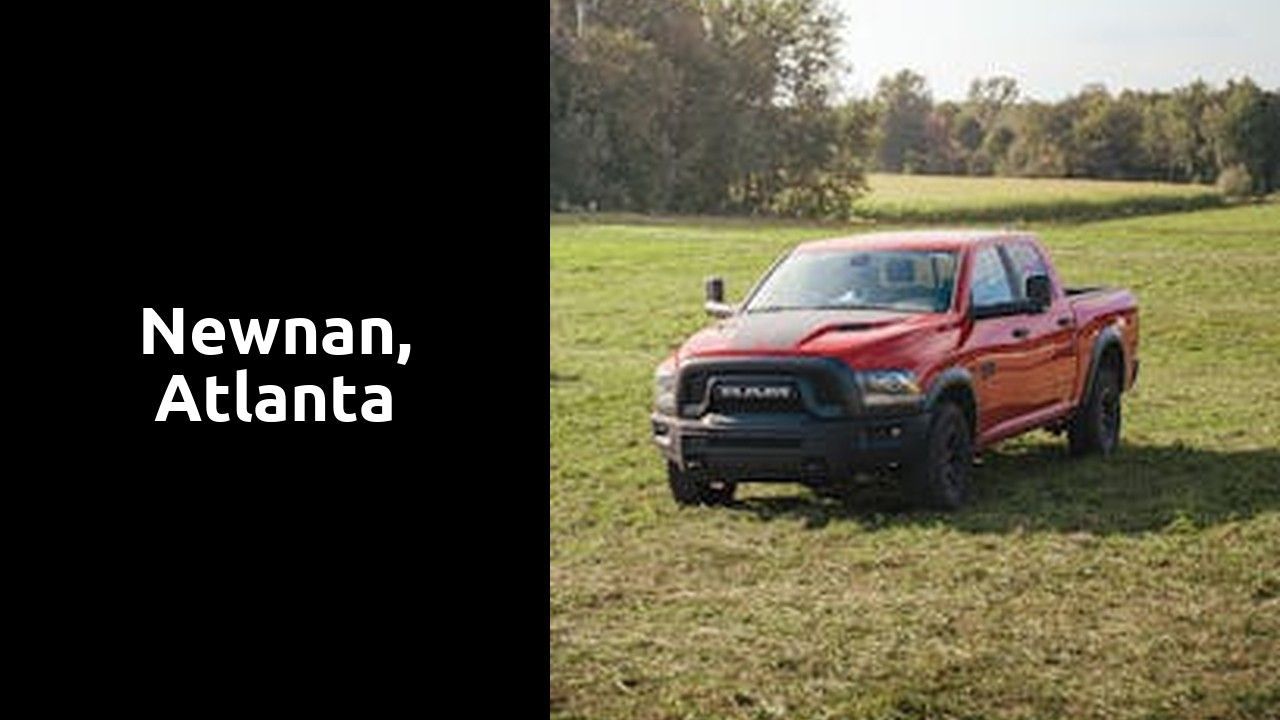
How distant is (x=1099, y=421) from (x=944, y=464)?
2818 millimetres

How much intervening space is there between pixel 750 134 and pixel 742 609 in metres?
58.1

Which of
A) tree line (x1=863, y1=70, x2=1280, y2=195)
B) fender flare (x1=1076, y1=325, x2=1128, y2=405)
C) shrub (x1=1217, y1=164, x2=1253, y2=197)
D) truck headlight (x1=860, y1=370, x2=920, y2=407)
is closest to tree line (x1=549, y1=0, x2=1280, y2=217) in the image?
tree line (x1=863, y1=70, x2=1280, y2=195)

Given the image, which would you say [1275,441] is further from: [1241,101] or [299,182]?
[1241,101]

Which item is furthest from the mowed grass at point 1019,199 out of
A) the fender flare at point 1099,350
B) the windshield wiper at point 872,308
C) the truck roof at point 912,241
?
the windshield wiper at point 872,308

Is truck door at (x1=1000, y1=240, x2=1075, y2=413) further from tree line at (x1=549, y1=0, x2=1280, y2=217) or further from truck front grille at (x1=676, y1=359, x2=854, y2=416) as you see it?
tree line at (x1=549, y1=0, x2=1280, y2=217)

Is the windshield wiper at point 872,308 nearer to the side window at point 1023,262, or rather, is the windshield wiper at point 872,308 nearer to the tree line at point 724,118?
the side window at point 1023,262

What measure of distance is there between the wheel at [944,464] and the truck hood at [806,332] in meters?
0.60

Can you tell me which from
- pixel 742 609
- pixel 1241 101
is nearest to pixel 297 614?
pixel 742 609

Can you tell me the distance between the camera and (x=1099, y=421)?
1438 cm

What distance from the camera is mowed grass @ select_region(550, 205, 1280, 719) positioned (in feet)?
25.3

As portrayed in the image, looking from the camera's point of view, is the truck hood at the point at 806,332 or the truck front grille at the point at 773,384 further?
the truck hood at the point at 806,332

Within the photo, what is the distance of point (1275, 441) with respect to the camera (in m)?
15.0

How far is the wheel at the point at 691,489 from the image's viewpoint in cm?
1243

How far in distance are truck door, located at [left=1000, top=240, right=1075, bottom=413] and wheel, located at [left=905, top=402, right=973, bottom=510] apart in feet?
3.67
